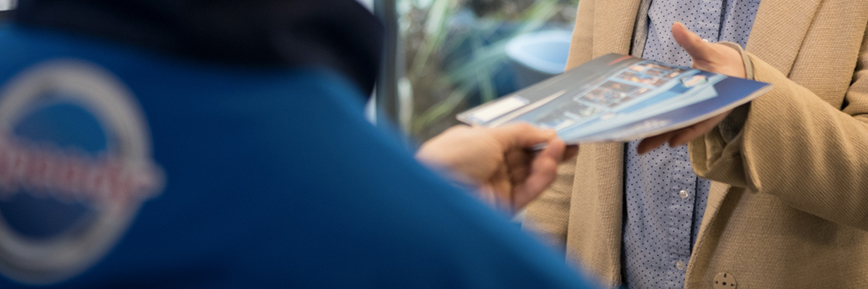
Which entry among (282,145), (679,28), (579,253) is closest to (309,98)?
(282,145)

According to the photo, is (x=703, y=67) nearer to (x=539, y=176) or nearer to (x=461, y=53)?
(x=539, y=176)

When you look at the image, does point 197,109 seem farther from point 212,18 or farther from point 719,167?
point 719,167

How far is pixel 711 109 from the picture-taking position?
1.92 ft

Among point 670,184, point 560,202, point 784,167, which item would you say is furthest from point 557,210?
point 784,167

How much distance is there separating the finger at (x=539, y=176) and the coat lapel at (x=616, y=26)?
1.56 feet

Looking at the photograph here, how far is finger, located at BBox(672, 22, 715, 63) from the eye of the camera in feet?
2.31

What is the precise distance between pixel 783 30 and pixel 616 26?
0.95 feet

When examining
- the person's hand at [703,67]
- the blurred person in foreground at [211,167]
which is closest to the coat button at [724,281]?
the person's hand at [703,67]

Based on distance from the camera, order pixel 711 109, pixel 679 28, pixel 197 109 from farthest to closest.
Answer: pixel 679 28 → pixel 711 109 → pixel 197 109

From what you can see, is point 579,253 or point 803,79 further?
point 579,253

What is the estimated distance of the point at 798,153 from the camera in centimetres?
76

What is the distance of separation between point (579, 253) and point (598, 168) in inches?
8.8

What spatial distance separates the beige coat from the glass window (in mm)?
1356

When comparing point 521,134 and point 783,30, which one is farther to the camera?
point 783,30
